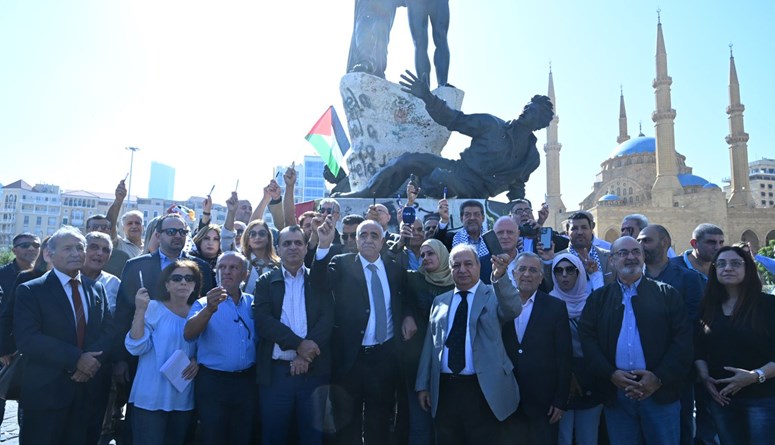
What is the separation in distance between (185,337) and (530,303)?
97.4 inches

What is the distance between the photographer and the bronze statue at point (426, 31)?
10.7 meters

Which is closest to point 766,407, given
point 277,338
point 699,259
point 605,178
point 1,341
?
point 699,259

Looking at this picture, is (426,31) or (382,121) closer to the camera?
(382,121)

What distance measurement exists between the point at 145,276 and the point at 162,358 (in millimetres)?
880

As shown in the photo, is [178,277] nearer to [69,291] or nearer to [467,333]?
[69,291]

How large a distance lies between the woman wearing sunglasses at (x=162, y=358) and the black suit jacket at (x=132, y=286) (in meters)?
0.15

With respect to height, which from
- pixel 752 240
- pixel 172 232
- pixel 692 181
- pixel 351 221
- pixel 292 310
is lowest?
pixel 292 310

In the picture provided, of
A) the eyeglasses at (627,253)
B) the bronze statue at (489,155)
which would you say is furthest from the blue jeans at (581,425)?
the bronze statue at (489,155)

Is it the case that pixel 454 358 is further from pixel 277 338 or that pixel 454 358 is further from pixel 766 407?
pixel 766 407

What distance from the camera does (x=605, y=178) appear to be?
251ft

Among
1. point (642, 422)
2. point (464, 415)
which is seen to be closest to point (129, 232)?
point (464, 415)

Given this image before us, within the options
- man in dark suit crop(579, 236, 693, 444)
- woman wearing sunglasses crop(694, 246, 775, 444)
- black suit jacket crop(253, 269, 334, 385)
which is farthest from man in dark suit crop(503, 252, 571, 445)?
black suit jacket crop(253, 269, 334, 385)

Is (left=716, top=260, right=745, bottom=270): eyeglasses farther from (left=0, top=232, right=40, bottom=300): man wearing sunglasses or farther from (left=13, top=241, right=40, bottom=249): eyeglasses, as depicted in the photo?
(left=13, top=241, right=40, bottom=249): eyeglasses

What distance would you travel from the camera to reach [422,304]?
4.39m
